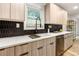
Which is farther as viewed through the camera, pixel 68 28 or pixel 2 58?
pixel 68 28

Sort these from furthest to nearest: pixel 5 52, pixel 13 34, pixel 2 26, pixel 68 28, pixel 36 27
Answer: pixel 68 28
pixel 36 27
pixel 13 34
pixel 2 26
pixel 5 52

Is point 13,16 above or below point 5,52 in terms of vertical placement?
above

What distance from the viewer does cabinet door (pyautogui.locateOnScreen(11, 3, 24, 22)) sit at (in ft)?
7.52

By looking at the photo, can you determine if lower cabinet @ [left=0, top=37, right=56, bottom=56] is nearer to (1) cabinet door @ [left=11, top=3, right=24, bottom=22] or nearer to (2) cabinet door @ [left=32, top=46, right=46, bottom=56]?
(2) cabinet door @ [left=32, top=46, right=46, bottom=56]

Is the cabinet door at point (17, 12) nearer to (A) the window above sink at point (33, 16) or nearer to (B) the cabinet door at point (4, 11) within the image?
(B) the cabinet door at point (4, 11)

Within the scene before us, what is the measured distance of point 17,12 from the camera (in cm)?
245

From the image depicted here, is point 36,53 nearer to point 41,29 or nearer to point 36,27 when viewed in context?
point 36,27

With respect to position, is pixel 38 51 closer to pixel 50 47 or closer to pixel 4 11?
pixel 50 47

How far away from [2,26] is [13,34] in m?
0.40

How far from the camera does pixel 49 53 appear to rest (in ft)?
11.0

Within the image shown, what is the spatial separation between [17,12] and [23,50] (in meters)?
0.83

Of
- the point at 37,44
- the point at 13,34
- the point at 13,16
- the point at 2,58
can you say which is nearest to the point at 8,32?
the point at 13,34

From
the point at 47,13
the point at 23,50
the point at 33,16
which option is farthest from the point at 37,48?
the point at 47,13

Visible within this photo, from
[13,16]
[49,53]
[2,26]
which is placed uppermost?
[13,16]
